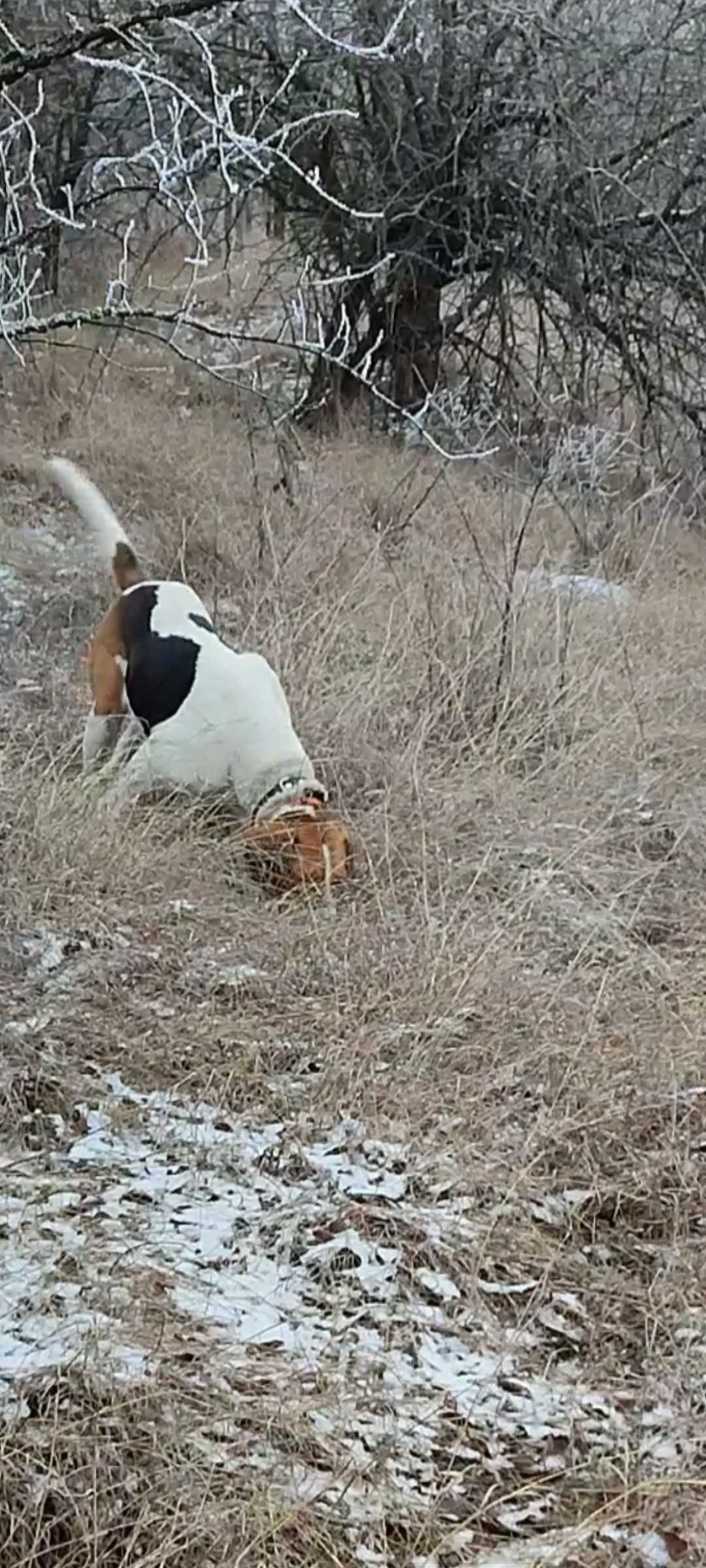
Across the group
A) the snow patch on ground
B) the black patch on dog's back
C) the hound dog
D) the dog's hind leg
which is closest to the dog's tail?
the hound dog

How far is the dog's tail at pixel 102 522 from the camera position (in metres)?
5.19

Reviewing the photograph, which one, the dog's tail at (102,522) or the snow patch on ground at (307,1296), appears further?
the dog's tail at (102,522)

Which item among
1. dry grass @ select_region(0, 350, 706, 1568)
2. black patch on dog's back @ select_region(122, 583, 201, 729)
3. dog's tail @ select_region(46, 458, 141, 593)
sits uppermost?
dog's tail @ select_region(46, 458, 141, 593)

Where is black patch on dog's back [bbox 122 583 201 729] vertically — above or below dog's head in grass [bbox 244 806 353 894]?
above

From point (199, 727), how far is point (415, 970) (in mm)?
1255

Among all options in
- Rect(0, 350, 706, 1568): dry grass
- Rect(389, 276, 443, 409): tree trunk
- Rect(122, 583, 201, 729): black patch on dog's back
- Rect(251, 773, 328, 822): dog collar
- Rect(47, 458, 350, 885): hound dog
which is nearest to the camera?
Rect(0, 350, 706, 1568): dry grass

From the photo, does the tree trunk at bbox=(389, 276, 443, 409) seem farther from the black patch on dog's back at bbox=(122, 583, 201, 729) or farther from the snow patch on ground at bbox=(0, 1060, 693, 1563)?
the snow patch on ground at bbox=(0, 1060, 693, 1563)

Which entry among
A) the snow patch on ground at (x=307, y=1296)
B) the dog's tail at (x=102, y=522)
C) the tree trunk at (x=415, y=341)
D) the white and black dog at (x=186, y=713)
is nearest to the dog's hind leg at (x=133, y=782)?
the white and black dog at (x=186, y=713)

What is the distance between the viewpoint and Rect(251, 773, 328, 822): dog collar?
4.20 metres

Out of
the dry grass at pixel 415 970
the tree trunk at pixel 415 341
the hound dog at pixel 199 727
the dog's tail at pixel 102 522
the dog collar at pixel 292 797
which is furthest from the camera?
the tree trunk at pixel 415 341

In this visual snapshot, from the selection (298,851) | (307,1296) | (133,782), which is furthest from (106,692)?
(307,1296)

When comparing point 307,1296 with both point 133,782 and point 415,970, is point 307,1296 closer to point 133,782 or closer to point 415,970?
point 415,970

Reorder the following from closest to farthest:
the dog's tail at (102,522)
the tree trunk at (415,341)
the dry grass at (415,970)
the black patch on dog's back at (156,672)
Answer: the dry grass at (415,970)
the black patch on dog's back at (156,672)
the dog's tail at (102,522)
the tree trunk at (415,341)

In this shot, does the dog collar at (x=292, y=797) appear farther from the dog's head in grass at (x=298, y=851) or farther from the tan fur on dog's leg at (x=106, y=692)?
the tan fur on dog's leg at (x=106, y=692)
